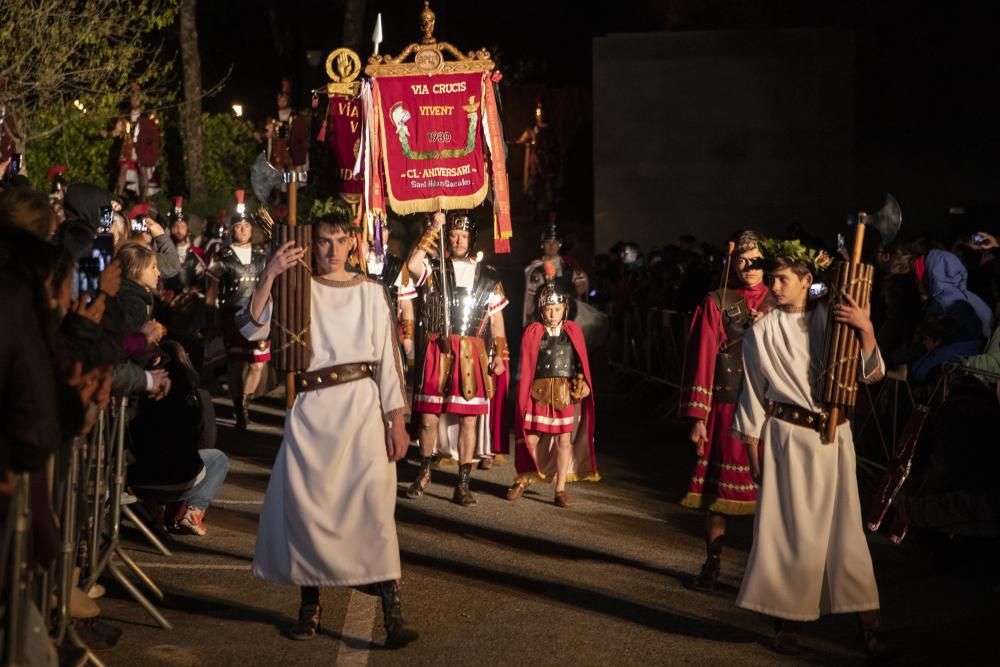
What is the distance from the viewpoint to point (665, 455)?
44.6 ft

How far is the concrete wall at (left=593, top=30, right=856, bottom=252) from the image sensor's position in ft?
79.2

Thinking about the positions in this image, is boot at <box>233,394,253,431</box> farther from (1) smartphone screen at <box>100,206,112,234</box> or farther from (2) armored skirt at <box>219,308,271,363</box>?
(1) smartphone screen at <box>100,206,112,234</box>

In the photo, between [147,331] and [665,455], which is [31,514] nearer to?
[147,331]

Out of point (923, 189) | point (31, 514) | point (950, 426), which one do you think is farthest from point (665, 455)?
point (923, 189)

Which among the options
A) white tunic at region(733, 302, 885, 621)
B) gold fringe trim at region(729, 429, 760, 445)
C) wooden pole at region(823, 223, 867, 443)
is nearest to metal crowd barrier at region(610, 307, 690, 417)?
gold fringe trim at region(729, 429, 760, 445)

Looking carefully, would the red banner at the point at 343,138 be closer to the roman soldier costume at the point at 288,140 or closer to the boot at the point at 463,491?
the boot at the point at 463,491

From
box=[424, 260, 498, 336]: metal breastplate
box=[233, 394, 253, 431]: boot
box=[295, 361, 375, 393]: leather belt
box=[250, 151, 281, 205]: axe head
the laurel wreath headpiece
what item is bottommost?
box=[233, 394, 253, 431]: boot

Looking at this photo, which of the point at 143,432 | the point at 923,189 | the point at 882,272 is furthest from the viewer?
the point at 923,189

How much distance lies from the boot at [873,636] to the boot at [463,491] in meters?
4.34

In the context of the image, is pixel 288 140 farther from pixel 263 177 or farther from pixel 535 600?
pixel 535 600

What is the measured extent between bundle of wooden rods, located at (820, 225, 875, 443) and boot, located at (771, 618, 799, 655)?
1067mm

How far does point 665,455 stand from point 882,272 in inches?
98.8

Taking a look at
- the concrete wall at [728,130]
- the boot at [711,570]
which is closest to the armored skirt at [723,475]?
the boot at [711,570]

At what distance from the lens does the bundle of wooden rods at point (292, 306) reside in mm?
7160
